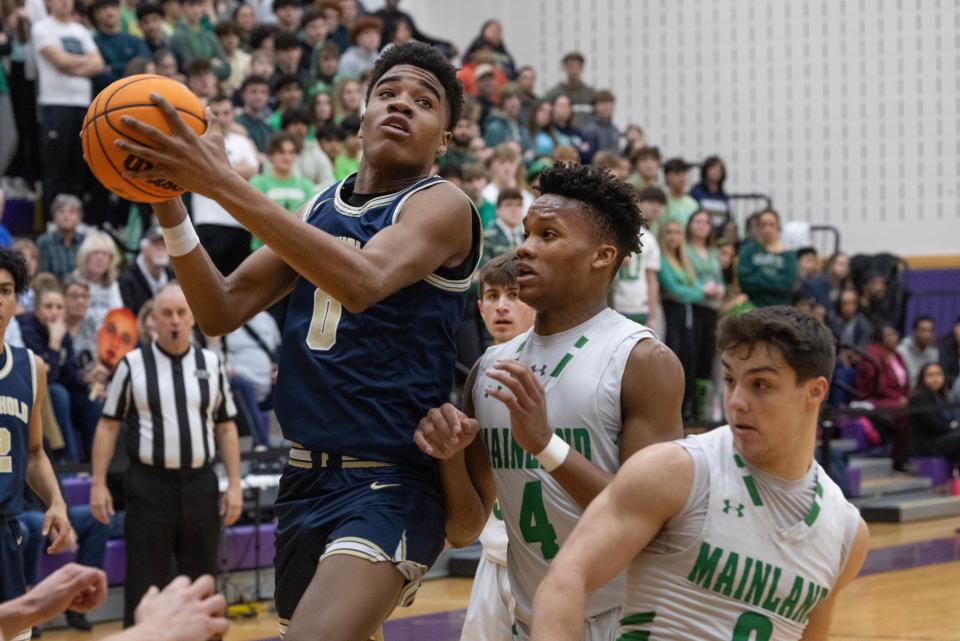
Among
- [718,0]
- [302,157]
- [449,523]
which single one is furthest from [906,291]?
[449,523]

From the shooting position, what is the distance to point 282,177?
1103cm

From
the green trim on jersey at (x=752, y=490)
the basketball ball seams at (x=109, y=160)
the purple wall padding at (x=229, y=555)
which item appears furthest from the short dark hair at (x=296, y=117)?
the green trim on jersey at (x=752, y=490)

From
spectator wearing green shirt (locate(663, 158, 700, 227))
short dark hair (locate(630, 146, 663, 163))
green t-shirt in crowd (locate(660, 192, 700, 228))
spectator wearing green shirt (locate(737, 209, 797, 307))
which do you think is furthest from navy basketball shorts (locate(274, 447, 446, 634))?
short dark hair (locate(630, 146, 663, 163))

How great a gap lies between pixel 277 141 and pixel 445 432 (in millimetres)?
7712

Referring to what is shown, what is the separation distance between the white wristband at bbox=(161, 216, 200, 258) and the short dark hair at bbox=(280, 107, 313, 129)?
843 cm

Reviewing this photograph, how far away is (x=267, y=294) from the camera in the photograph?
394cm

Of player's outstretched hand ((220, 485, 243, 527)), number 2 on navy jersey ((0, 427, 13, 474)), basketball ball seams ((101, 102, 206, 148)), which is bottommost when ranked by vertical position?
player's outstretched hand ((220, 485, 243, 527))

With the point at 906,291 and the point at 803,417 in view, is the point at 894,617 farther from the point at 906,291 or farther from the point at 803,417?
the point at 906,291

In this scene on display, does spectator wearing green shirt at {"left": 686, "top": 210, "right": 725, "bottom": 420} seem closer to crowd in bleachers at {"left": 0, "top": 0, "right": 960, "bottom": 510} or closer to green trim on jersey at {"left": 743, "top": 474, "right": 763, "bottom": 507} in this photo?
crowd in bleachers at {"left": 0, "top": 0, "right": 960, "bottom": 510}

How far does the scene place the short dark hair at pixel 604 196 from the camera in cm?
383

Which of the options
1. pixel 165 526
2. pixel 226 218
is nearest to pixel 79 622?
pixel 165 526

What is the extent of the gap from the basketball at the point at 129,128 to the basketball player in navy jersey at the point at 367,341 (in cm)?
24

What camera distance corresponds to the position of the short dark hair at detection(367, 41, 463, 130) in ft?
13.0

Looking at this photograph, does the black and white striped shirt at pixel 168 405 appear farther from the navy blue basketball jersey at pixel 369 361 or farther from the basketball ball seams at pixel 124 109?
the basketball ball seams at pixel 124 109
